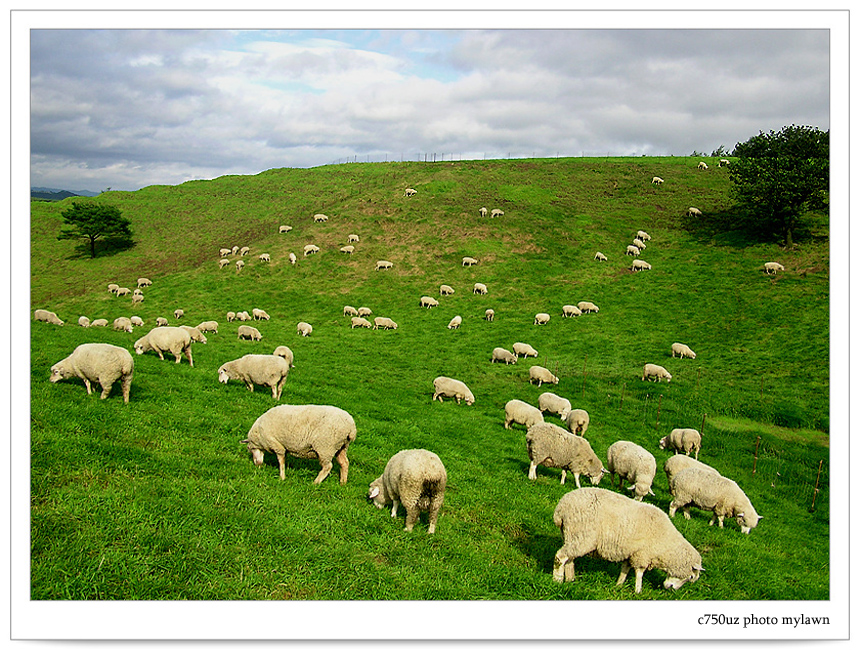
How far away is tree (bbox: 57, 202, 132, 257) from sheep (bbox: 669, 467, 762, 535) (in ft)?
246

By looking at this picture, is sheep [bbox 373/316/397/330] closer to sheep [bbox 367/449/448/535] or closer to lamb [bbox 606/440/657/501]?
lamb [bbox 606/440/657/501]

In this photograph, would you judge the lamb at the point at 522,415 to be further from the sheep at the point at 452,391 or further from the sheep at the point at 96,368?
the sheep at the point at 96,368

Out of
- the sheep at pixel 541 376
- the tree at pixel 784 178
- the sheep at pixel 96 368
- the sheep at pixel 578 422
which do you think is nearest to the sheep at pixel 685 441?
the sheep at pixel 578 422

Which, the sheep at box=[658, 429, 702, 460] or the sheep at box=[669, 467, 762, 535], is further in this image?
the sheep at box=[658, 429, 702, 460]

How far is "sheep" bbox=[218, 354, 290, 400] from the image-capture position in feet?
61.1

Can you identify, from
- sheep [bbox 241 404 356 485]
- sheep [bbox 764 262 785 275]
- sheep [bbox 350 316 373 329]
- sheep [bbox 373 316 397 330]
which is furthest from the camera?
sheep [bbox 764 262 785 275]

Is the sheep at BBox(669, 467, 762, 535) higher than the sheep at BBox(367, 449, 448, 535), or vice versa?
the sheep at BBox(367, 449, 448, 535)

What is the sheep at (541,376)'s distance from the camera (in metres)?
28.7

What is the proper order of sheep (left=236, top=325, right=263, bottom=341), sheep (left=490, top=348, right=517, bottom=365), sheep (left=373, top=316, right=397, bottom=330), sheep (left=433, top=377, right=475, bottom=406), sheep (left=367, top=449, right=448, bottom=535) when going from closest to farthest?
sheep (left=367, top=449, right=448, bottom=535), sheep (left=433, top=377, right=475, bottom=406), sheep (left=490, top=348, right=517, bottom=365), sheep (left=236, top=325, right=263, bottom=341), sheep (left=373, top=316, right=397, bottom=330)

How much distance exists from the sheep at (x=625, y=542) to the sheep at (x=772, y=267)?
146ft

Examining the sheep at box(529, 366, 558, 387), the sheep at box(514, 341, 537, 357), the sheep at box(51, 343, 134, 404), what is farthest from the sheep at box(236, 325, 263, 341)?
the sheep at box(51, 343, 134, 404)

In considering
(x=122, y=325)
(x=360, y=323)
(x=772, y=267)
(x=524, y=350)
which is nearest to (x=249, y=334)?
(x=122, y=325)
